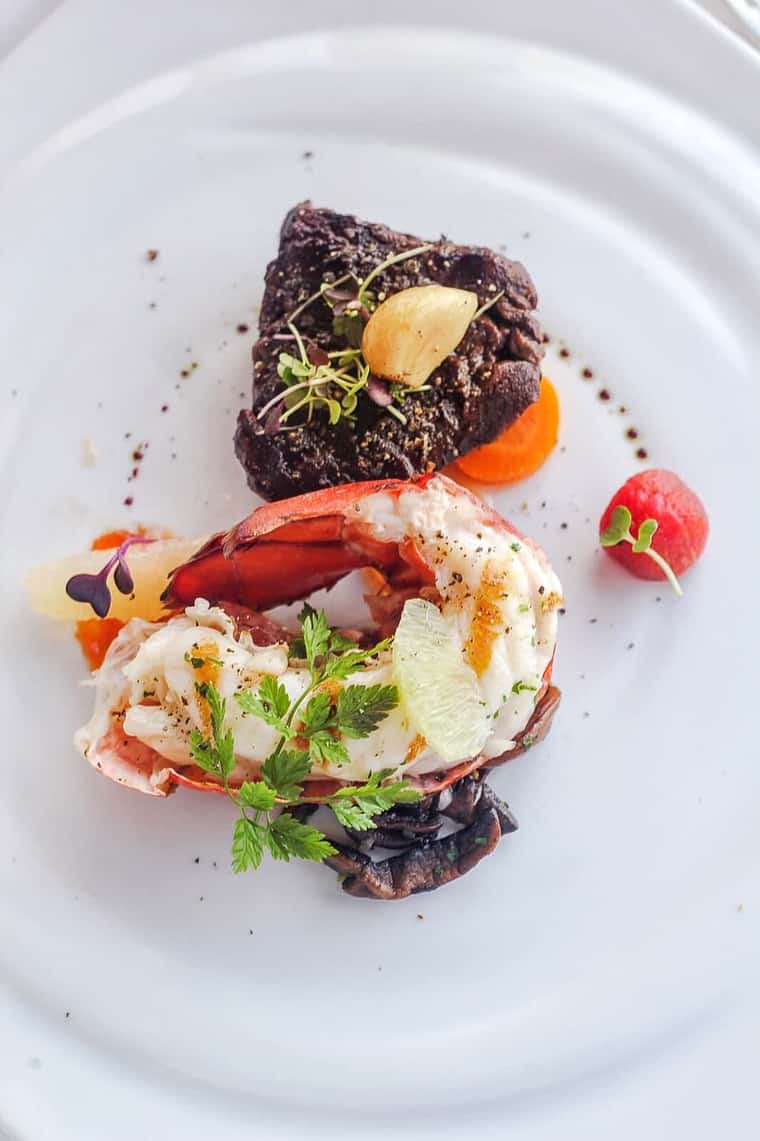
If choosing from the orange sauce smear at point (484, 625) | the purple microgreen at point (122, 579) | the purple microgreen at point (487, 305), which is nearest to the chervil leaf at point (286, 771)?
the orange sauce smear at point (484, 625)

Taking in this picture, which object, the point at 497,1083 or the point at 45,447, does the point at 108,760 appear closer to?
the point at 45,447

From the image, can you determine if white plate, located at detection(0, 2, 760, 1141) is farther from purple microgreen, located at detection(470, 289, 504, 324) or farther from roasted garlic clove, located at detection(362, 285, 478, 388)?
roasted garlic clove, located at detection(362, 285, 478, 388)

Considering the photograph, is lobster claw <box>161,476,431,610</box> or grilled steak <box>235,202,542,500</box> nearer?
lobster claw <box>161,476,431,610</box>

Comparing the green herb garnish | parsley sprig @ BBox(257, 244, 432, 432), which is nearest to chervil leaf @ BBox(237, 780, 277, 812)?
the green herb garnish

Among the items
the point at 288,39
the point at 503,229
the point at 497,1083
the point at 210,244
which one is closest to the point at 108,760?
the point at 497,1083

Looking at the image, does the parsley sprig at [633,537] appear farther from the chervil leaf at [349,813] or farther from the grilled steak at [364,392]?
the chervil leaf at [349,813]

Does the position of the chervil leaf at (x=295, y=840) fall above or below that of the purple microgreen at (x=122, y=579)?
below

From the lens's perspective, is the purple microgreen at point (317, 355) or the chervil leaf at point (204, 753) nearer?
the chervil leaf at point (204, 753)
